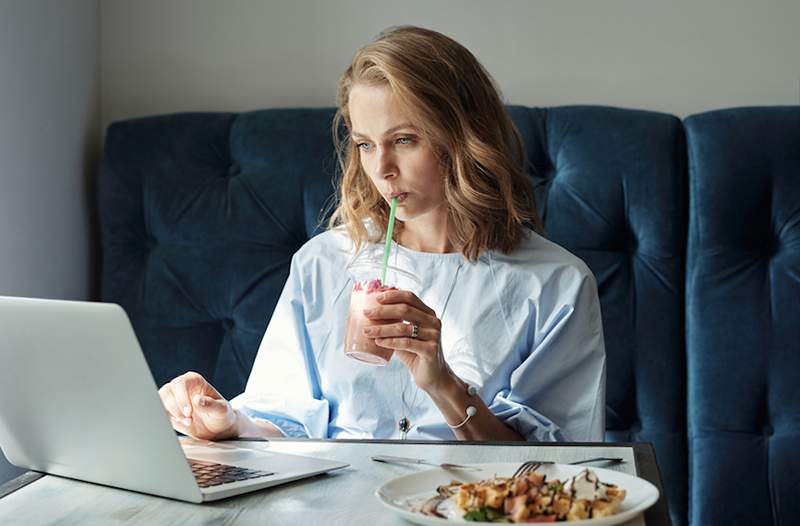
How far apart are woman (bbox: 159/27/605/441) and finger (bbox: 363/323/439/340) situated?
0.18 m

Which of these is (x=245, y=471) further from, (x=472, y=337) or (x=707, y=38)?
(x=707, y=38)

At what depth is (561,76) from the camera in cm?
234

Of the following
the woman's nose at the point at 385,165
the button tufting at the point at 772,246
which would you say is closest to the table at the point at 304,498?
the woman's nose at the point at 385,165

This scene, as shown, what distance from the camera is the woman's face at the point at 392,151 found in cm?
164

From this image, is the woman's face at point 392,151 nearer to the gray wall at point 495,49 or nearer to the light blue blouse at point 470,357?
the light blue blouse at point 470,357

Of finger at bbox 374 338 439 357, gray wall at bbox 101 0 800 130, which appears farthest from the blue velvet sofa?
finger at bbox 374 338 439 357

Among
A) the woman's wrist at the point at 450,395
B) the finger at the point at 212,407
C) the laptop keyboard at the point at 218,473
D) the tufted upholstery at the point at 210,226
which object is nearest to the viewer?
the laptop keyboard at the point at 218,473

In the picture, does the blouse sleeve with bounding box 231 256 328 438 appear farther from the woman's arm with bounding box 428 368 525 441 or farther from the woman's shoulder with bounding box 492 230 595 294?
the woman's shoulder with bounding box 492 230 595 294

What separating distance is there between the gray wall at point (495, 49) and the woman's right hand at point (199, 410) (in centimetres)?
117

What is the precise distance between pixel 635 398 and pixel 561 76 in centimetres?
72

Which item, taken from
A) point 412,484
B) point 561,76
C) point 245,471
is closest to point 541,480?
point 412,484

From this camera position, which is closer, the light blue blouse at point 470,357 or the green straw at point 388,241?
the green straw at point 388,241

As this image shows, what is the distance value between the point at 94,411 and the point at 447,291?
815 mm

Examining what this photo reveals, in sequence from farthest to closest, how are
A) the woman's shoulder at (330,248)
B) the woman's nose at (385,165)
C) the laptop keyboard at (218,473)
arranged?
the woman's shoulder at (330,248)
the woman's nose at (385,165)
the laptop keyboard at (218,473)
